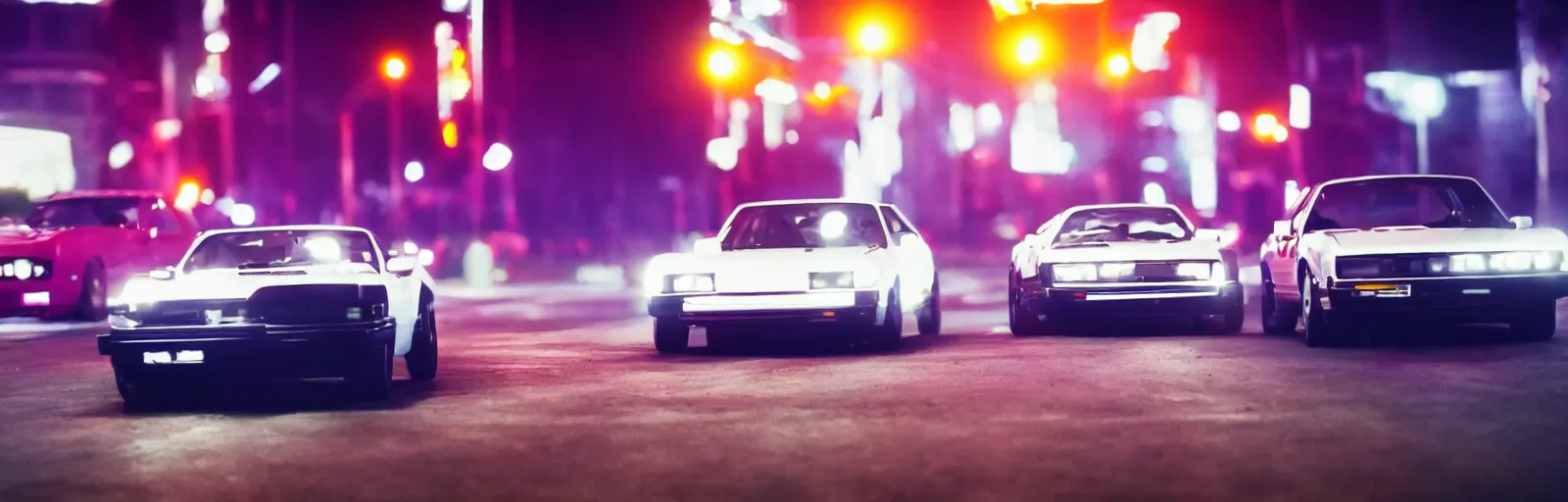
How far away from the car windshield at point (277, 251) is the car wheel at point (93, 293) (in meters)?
6.85

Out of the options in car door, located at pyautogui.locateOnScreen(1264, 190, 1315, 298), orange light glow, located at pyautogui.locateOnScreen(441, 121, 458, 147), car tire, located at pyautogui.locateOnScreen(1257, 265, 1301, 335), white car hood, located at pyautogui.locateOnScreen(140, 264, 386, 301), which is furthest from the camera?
orange light glow, located at pyautogui.locateOnScreen(441, 121, 458, 147)

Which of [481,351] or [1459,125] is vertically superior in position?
[1459,125]

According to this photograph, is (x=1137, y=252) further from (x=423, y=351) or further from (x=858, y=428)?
(x=858, y=428)

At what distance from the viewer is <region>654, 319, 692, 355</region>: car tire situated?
14.5 metres

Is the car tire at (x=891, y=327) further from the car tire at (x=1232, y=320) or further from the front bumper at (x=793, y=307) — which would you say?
the car tire at (x=1232, y=320)

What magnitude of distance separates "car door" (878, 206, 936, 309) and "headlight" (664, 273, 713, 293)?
5.80ft

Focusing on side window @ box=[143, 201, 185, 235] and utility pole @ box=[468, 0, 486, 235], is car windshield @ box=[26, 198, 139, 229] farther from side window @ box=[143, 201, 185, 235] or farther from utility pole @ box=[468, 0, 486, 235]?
utility pole @ box=[468, 0, 486, 235]

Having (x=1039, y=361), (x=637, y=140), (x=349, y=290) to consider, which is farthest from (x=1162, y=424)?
(x=637, y=140)

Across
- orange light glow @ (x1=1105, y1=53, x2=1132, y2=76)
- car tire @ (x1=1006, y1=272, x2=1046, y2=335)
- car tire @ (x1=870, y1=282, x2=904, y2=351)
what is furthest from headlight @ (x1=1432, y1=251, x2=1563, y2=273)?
orange light glow @ (x1=1105, y1=53, x2=1132, y2=76)

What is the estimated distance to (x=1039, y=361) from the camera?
13.0 meters

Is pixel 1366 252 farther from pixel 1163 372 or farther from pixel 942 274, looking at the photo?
pixel 942 274

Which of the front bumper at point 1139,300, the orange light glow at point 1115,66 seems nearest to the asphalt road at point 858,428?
the front bumper at point 1139,300

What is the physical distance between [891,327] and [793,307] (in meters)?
1.02

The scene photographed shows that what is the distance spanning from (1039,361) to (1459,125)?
36.5 m
